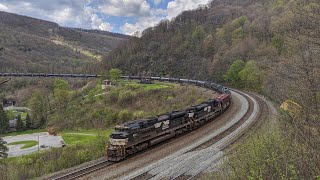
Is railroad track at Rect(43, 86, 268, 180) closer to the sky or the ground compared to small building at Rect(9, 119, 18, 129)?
closer to the sky

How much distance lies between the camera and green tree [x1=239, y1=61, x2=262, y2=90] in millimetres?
72312

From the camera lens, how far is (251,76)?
72.7 meters

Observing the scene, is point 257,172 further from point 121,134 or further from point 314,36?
point 121,134

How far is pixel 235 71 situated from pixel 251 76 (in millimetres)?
11622

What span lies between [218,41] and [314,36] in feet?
414

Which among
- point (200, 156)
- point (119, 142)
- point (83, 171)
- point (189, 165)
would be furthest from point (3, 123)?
point (189, 165)

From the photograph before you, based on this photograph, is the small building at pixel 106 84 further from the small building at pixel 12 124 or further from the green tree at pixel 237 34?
the green tree at pixel 237 34

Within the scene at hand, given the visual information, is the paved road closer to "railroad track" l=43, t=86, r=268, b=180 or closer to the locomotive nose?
"railroad track" l=43, t=86, r=268, b=180

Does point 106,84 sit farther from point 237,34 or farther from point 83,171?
point 83,171

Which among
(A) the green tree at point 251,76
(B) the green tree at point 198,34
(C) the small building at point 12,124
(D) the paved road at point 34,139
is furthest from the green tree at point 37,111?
(B) the green tree at point 198,34

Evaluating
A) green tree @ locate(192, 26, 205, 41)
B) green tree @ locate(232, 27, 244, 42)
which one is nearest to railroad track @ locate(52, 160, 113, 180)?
green tree @ locate(232, 27, 244, 42)

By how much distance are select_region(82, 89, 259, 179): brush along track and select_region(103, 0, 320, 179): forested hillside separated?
661cm

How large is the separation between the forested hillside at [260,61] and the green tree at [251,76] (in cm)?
22

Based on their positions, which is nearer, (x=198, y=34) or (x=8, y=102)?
(x=8, y=102)
